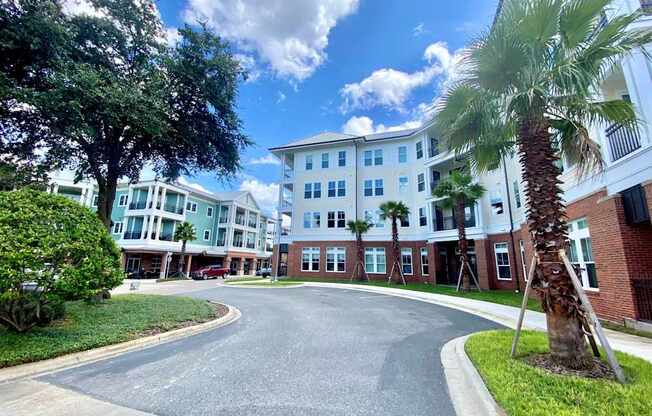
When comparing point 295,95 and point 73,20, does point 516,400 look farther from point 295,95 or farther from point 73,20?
point 295,95

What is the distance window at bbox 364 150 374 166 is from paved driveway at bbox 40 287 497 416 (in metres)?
21.4

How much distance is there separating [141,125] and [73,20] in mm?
4025

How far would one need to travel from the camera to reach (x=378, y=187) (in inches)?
1098

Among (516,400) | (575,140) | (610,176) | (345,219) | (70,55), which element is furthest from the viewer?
(345,219)

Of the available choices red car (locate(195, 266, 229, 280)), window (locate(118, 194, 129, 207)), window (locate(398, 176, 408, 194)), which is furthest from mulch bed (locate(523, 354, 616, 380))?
window (locate(118, 194, 129, 207))

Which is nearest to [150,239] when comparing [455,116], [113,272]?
[113,272]

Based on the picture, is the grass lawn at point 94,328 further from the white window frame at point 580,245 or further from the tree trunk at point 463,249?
the tree trunk at point 463,249

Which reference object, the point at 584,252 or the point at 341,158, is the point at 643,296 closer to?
the point at 584,252

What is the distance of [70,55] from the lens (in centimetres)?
945

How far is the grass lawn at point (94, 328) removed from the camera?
5410 mm

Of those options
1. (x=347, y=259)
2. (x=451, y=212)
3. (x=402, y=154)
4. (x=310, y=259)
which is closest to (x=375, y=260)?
(x=347, y=259)

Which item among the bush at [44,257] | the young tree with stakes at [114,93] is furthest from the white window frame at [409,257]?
the bush at [44,257]

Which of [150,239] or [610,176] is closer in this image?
[610,176]

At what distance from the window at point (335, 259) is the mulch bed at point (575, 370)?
2210cm
